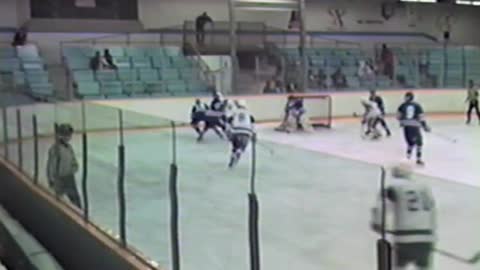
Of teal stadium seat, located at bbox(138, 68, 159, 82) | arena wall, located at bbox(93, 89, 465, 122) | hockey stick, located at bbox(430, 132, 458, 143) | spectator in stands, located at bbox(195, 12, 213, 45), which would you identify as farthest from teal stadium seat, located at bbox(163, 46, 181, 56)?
hockey stick, located at bbox(430, 132, 458, 143)

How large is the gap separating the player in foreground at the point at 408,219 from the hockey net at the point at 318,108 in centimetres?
1412

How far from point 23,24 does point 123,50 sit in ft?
9.71

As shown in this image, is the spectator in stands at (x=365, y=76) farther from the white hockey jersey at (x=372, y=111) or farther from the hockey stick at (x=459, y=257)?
the hockey stick at (x=459, y=257)

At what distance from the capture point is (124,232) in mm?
5105

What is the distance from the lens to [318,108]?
18.5m

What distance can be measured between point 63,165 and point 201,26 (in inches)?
566

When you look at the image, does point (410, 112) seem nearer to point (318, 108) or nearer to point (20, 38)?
point (318, 108)

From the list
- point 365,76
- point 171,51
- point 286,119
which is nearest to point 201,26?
point 171,51

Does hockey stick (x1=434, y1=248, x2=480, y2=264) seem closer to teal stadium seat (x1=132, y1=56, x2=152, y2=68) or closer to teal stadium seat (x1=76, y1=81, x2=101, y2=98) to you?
teal stadium seat (x1=76, y1=81, x2=101, y2=98)

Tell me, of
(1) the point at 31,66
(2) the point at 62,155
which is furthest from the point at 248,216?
(1) the point at 31,66

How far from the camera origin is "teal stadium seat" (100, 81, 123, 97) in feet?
56.0

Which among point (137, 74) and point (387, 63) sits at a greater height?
point (387, 63)

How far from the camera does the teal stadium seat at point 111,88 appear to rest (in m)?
17.1

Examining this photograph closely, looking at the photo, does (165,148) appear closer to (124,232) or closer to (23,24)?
→ (124,232)
